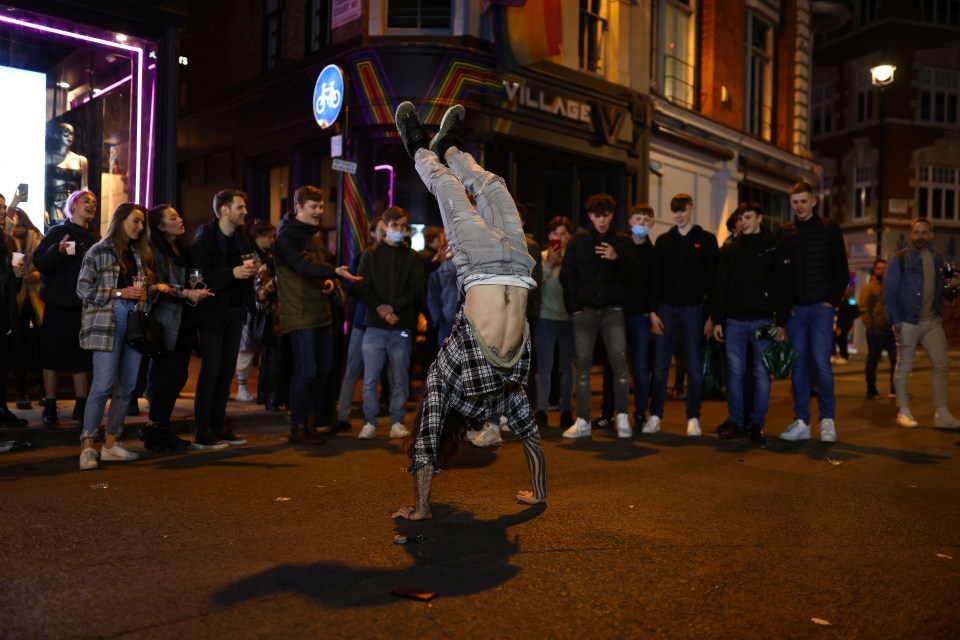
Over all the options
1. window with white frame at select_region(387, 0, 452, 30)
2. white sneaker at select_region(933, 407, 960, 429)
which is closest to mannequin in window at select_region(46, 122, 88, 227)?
window with white frame at select_region(387, 0, 452, 30)

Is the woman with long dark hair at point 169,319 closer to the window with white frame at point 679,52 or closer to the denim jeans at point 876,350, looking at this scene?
the denim jeans at point 876,350

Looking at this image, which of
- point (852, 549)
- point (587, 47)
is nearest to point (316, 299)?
point (852, 549)

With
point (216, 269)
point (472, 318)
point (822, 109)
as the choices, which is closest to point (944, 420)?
point (472, 318)

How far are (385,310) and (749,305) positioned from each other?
3298mm

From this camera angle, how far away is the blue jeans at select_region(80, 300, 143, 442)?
610 centimetres

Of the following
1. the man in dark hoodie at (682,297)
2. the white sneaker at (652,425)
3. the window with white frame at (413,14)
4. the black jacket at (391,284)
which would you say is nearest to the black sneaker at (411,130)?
the black jacket at (391,284)

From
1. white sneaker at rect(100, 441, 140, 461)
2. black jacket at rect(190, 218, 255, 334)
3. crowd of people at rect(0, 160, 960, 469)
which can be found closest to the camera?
white sneaker at rect(100, 441, 140, 461)

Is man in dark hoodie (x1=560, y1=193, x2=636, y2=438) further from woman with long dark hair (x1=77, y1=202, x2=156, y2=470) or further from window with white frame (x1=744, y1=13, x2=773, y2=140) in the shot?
window with white frame (x1=744, y1=13, x2=773, y2=140)

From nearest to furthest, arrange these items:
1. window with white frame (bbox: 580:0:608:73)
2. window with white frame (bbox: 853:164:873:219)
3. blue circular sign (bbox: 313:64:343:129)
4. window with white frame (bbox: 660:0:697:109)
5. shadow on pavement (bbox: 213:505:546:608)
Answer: shadow on pavement (bbox: 213:505:546:608), blue circular sign (bbox: 313:64:343:129), window with white frame (bbox: 580:0:608:73), window with white frame (bbox: 660:0:697:109), window with white frame (bbox: 853:164:873:219)

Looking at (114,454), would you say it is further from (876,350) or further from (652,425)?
(876,350)

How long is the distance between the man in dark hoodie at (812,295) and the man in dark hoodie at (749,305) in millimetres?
193

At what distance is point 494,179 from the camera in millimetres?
4703

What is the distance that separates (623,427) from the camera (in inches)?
Answer: 306

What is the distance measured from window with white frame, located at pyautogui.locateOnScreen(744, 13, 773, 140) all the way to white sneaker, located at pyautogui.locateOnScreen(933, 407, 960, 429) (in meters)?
15.4
